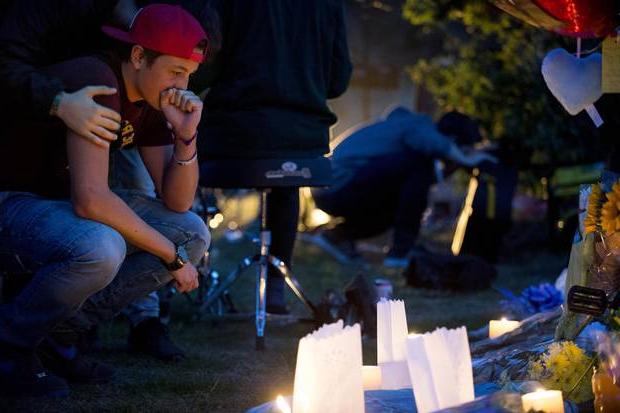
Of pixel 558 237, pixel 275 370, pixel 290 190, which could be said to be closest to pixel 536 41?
pixel 558 237

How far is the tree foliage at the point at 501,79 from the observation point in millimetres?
7875

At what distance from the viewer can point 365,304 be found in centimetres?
468

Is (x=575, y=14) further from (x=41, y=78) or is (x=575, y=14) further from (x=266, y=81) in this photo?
(x=41, y=78)

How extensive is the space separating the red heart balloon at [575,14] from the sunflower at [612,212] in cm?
73

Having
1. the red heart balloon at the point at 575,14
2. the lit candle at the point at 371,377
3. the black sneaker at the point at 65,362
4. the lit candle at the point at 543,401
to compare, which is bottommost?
the black sneaker at the point at 65,362

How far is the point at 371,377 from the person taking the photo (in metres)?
3.00

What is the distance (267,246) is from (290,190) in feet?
0.90

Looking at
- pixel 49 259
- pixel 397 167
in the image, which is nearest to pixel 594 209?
pixel 49 259

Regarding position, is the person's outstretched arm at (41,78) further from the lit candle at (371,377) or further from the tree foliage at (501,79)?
the tree foliage at (501,79)

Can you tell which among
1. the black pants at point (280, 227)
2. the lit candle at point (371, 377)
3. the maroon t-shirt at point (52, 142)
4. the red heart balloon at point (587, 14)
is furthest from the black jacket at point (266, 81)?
the lit candle at point (371, 377)

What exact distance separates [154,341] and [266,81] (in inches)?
45.9

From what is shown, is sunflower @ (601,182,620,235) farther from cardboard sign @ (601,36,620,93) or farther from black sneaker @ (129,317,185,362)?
black sneaker @ (129,317,185,362)

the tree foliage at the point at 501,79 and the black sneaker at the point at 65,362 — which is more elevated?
the tree foliage at the point at 501,79

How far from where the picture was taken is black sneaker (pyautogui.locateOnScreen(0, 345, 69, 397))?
3248 millimetres
